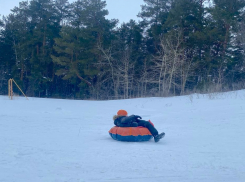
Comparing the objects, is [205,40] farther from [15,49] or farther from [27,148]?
[27,148]

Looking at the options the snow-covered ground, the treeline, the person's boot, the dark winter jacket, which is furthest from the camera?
the treeline

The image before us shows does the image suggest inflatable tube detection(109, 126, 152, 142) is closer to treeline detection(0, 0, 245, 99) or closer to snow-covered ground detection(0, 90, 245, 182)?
snow-covered ground detection(0, 90, 245, 182)

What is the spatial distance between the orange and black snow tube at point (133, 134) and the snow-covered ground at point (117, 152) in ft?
0.55

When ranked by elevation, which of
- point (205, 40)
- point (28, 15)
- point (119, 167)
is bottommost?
point (119, 167)

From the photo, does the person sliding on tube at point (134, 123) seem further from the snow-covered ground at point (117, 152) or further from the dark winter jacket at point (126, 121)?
the snow-covered ground at point (117, 152)

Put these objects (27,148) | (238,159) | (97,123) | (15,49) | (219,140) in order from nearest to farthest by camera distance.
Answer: (238,159), (27,148), (219,140), (97,123), (15,49)

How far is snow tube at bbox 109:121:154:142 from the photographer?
267 inches

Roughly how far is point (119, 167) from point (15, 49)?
3372 centimetres

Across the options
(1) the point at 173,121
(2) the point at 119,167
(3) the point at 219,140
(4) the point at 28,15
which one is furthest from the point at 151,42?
(2) the point at 119,167

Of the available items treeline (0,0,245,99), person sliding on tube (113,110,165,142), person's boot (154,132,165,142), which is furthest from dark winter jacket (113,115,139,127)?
treeline (0,0,245,99)

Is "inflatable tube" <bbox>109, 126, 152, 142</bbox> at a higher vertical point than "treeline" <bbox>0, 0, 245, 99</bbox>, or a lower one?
lower

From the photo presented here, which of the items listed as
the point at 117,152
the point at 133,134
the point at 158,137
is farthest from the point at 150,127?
the point at 117,152

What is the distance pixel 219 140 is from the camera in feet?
22.7

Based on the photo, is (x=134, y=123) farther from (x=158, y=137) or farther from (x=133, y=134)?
(x=158, y=137)
